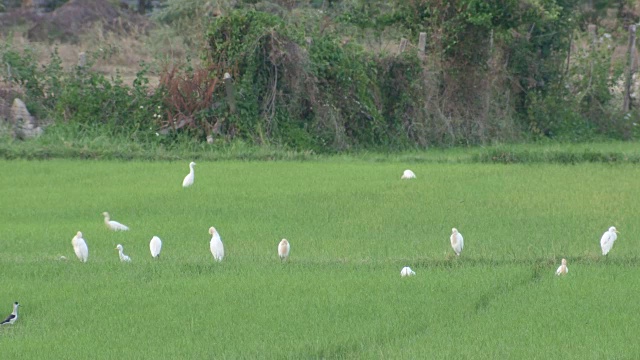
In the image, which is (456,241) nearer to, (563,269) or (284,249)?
(563,269)

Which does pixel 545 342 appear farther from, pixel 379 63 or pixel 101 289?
pixel 379 63

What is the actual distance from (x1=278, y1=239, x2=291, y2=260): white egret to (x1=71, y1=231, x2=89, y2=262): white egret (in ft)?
5.33

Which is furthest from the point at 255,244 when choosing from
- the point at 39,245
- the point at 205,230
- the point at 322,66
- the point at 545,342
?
the point at 322,66

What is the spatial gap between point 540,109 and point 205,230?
34.2 feet

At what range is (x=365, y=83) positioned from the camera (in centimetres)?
1811

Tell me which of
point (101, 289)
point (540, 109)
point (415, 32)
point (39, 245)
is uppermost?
point (101, 289)

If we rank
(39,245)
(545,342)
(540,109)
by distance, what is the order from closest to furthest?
(545,342) < (39,245) < (540,109)

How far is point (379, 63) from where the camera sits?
1873 centimetres

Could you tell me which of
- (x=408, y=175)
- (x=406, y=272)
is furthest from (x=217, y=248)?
(x=408, y=175)

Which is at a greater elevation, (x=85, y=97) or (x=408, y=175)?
(x=408, y=175)

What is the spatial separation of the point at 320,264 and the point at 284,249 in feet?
1.21

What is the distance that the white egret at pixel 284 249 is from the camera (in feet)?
29.2

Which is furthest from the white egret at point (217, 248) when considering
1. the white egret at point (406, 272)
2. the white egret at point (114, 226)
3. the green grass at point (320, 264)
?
the white egret at point (114, 226)

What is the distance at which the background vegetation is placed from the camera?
17.2m
